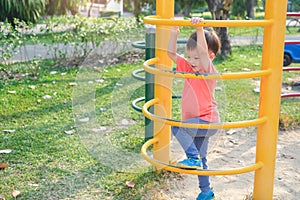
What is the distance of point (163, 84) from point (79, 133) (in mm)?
1488

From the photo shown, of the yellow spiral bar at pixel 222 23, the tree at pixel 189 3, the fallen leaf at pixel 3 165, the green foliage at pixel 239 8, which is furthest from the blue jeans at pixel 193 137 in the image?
the green foliage at pixel 239 8

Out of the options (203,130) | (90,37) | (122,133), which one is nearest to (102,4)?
(90,37)

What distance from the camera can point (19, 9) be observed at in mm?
10781

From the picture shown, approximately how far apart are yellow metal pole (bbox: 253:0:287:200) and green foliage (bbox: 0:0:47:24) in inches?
349

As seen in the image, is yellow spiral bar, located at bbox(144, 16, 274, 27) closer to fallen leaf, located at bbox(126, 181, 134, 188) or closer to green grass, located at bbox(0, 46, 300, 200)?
green grass, located at bbox(0, 46, 300, 200)

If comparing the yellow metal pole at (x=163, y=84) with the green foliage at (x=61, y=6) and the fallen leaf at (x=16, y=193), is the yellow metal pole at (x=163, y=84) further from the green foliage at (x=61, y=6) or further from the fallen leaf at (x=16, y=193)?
the green foliage at (x=61, y=6)

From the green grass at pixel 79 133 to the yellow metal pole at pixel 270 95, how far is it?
0.28 metres

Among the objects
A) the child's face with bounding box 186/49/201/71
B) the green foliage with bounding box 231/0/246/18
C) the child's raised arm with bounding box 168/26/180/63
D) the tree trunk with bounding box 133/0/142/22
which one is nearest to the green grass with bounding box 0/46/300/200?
the child's face with bounding box 186/49/201/71

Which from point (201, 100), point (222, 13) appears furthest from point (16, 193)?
point (222, 13)

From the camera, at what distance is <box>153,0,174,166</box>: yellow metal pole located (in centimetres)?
311

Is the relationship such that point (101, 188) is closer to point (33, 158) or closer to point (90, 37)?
point (33, 158)

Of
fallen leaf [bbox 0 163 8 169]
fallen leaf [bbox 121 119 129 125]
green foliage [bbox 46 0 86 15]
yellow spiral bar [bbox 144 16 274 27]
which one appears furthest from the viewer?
green foliage [bbox 46 0 86 15]

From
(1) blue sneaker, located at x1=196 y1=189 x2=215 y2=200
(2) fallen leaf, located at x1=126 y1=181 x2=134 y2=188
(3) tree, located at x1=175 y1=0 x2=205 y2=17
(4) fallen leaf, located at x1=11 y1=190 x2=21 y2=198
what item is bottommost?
(4) fallen leaf, located at x1=11 y1=190 x2=21 y2=198

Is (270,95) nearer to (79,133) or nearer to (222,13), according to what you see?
(79,133)
